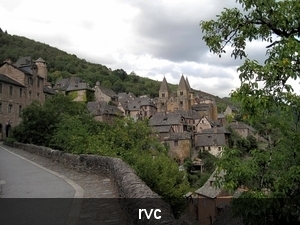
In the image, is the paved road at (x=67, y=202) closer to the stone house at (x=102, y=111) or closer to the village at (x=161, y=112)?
the village at (x=161, y=112)

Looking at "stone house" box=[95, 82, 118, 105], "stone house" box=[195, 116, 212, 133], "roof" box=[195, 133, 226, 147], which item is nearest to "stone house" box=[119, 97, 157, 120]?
"stone house" box=[95, 82, 118, 105]

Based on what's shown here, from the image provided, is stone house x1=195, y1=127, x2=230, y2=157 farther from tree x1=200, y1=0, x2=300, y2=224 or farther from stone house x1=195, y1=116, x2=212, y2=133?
tree x1=200, y1=0, x2=300, y2=224

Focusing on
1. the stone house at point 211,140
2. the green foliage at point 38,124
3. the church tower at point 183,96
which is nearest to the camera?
the green foliage at point 38,124

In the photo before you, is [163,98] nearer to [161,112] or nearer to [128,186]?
[161,112]

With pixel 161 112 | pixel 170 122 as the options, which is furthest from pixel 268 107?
pixel 161 112

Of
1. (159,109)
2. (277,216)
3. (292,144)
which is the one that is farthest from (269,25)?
(159,109)

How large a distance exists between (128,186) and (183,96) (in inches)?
4338

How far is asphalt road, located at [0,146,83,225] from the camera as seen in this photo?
8.49 meters

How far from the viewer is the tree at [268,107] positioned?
7273 mm

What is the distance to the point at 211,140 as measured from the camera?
82812mm

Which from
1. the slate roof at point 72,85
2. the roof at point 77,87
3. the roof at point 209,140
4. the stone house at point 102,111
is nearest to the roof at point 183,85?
the slate roof at point 72,85

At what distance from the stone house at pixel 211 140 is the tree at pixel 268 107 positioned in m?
73.4

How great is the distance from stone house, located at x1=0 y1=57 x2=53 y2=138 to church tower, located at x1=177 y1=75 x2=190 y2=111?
6277 cm

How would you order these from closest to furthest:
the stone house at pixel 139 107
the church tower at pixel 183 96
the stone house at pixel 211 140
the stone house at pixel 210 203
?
the stone house at pixel 210 203
the stone house at pixel 211 140
the stone house at pixel 139 107
the church tower at pixel 183 96
